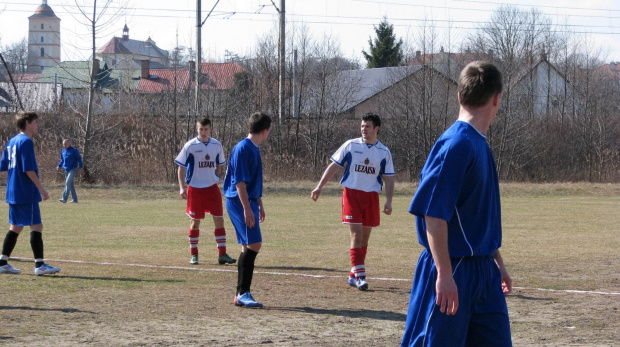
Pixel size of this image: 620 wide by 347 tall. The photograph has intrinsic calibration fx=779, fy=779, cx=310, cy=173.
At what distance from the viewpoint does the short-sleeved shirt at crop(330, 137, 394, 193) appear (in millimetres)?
9711

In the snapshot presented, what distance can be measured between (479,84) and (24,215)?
763 cm

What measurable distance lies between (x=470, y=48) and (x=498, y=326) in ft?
193

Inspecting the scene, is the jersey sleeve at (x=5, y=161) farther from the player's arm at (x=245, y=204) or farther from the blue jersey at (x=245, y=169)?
the player's arm at (x=245, y=204)

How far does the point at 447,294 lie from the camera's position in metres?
3.72

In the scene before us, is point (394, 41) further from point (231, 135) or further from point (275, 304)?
point (275, 304)

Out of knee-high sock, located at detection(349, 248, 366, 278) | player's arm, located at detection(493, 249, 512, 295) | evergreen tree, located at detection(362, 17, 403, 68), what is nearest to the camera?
player's arm, located at detection(493, 249, 512, 295)

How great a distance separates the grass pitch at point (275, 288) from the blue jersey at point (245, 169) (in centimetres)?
Answer: 123

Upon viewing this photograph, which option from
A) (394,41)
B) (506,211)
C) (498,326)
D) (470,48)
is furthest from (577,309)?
(394,41)

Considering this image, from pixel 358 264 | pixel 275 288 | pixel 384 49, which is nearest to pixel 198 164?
pixel 275 288

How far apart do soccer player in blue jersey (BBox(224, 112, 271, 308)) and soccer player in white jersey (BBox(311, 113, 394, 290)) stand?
1.37 m

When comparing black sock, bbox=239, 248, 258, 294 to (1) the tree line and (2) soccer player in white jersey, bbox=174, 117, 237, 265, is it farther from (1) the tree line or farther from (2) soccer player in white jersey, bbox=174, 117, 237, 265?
(1) the tree line

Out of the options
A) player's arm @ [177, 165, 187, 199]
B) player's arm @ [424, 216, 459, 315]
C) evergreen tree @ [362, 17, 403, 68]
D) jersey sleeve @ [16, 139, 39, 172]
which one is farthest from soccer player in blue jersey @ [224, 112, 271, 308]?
evergreen tree @ [362, 17, 403, 68]

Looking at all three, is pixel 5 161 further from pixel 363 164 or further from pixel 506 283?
pixel 506 283

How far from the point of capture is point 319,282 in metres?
9.89
